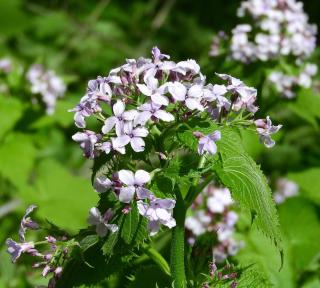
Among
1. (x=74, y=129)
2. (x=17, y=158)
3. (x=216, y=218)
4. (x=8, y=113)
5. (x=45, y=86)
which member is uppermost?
(x=216, y=218)

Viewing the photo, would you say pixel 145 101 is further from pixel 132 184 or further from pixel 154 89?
pixel 132 184

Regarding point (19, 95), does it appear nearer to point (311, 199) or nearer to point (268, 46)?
point (268, 46)

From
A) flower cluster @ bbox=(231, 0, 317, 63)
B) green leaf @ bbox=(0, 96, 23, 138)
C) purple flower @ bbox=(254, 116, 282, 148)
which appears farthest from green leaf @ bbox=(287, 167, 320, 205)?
purple flower @ bbox=(254, 116, 282, 148)

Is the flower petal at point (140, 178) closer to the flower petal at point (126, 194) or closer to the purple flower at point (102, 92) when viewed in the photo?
the flower petal at point (126, 194)

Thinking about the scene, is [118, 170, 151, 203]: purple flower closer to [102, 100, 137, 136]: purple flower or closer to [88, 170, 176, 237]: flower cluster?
[88, 170, 176, 237]: flower cluster

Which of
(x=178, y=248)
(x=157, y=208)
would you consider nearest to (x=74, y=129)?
(x=178, y=248)

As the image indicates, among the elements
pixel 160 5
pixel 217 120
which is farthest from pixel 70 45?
pixel 217 120

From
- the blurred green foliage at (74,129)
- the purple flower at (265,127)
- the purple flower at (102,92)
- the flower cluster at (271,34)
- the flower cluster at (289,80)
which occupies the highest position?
the purple flower at (265,127)

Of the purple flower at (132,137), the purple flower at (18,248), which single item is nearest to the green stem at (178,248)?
the purple flower at (132,137)
